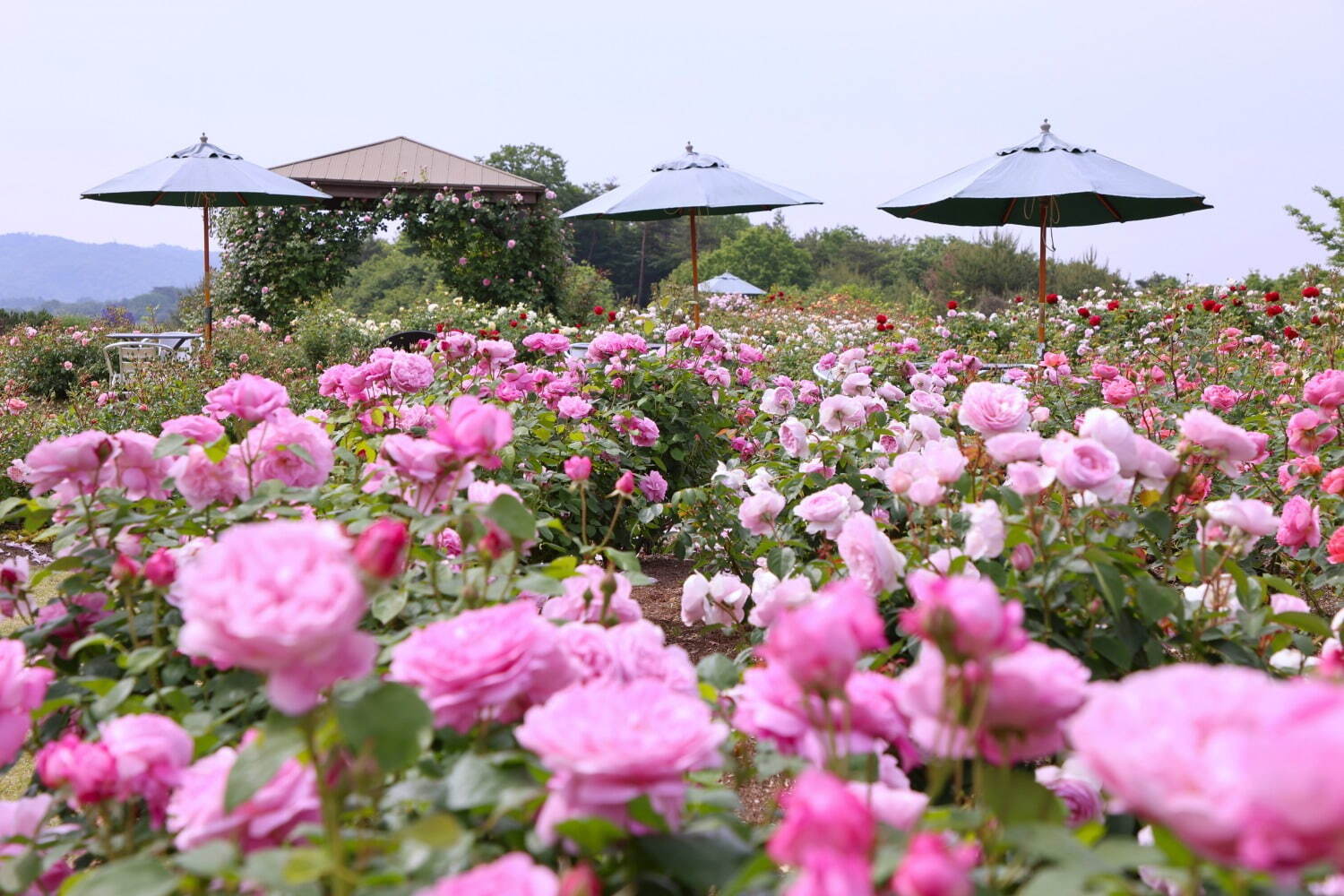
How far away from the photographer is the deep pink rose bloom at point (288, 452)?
1.34 m

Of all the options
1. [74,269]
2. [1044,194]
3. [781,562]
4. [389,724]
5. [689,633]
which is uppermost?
[74,269]

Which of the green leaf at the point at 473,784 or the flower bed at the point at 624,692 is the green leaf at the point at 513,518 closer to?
the flower bed at the point at 624,692

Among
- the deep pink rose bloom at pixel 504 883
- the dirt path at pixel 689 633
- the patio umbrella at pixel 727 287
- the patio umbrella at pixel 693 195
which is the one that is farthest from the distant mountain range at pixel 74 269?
the deep pink rose bloom at pixel 504 883

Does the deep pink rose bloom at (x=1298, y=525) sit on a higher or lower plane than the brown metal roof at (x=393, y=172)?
lower

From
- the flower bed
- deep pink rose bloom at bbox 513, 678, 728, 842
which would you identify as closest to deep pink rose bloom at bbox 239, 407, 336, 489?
the flower bed

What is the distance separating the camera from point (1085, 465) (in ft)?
3.54

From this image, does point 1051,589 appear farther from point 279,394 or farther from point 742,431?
point 742,431

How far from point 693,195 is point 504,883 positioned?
6475mm

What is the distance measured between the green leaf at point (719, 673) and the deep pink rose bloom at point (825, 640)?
1.15 ft

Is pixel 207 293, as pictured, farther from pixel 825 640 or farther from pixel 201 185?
pixel 825 640

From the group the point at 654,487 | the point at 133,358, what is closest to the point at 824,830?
the point at 654,487

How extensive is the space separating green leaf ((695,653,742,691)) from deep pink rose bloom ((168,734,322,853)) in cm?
37

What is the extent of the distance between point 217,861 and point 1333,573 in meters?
2.04

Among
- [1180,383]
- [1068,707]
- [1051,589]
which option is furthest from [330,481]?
[1180,383]
